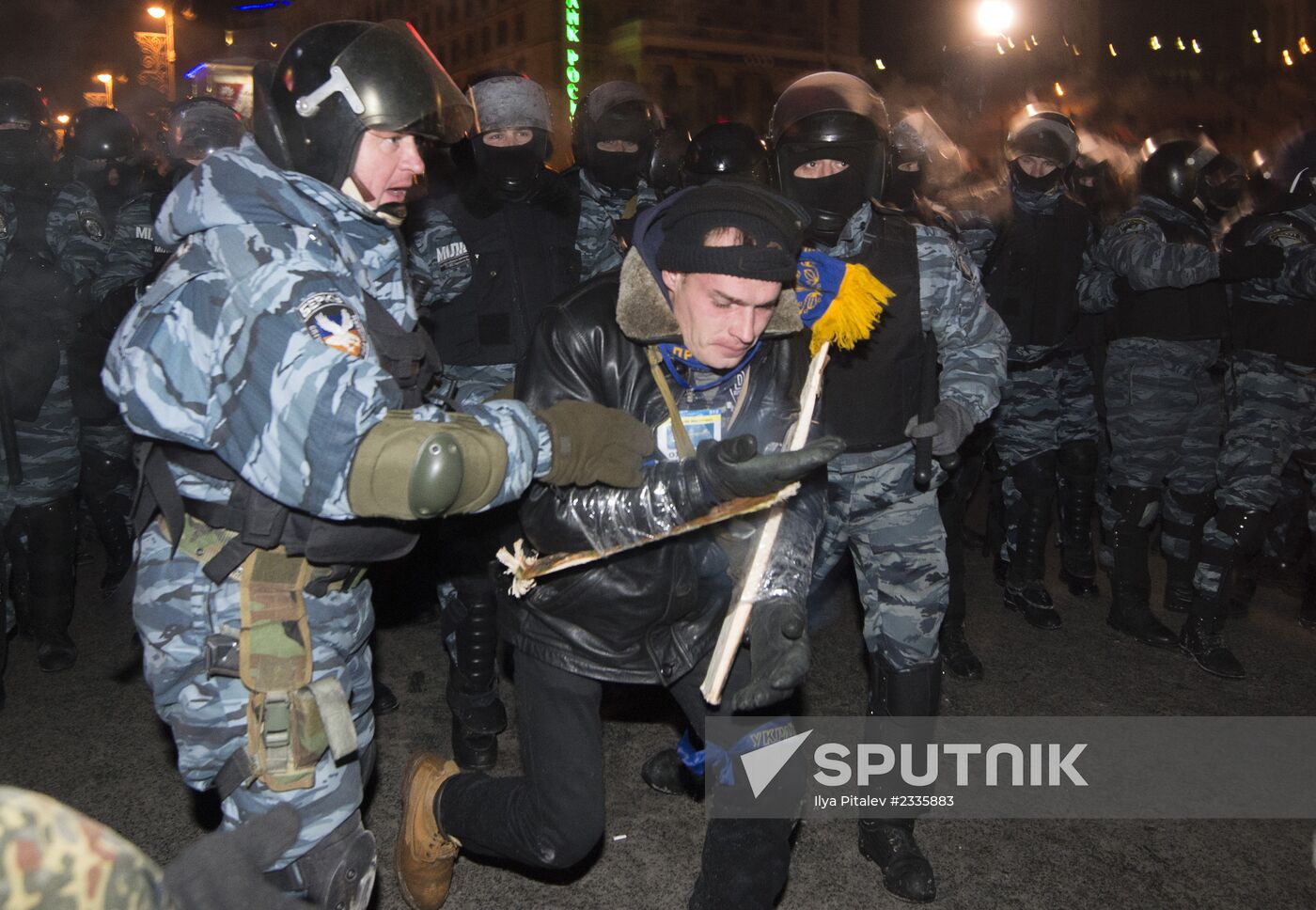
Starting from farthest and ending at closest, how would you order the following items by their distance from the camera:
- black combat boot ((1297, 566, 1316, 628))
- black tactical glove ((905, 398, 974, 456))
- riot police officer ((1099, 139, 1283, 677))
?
1. black combat boot ((1297, 566, 1316, 628))
2. riot police officer ((1099, 139, 1283, 677))
3. black tactical glove ((905, 398, 974, 456))

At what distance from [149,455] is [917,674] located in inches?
95.5

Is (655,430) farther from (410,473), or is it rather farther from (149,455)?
(149,455)

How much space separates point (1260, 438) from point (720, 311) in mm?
4120

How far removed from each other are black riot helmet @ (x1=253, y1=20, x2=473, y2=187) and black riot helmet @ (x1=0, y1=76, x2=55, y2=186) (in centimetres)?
333

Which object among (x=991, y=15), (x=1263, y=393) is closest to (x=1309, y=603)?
(x=1263, y=393)

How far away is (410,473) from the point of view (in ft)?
6.42

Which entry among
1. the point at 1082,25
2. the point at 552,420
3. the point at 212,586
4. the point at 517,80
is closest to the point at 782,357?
the point at 552,420

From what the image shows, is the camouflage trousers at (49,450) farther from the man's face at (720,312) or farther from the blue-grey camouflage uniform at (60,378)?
the man's face at (720,312)

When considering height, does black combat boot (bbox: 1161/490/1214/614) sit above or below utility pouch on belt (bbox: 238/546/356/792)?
below

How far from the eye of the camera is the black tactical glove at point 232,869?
1076mm

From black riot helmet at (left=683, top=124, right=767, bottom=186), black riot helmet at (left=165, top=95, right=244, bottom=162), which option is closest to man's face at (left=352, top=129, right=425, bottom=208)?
black riot helmet at (left=683, top=124, right=767, bottom=186)

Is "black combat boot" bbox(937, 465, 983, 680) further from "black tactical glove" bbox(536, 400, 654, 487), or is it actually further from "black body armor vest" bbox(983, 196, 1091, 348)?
"black tactical glove" bbox(536, 400, 654, 487)

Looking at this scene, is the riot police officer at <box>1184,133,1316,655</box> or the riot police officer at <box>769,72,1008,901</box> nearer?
the riot police officer at <box>769,72,1008,901</box>

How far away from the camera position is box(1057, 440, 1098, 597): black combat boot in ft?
20.1
